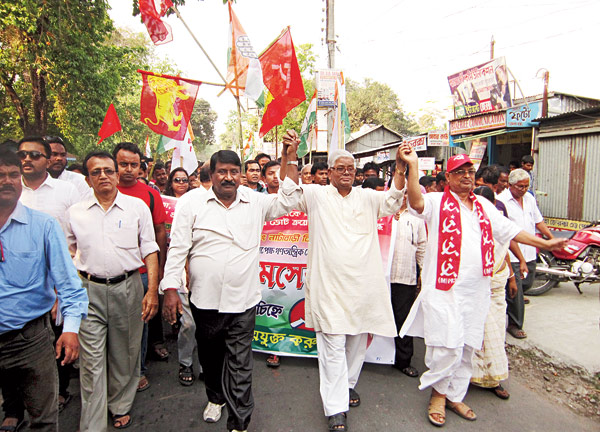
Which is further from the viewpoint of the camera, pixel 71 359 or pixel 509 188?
pixel 509 188

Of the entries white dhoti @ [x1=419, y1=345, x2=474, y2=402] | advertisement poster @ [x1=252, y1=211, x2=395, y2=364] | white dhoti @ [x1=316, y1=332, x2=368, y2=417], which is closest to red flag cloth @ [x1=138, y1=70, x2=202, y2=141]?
advertisement poster @ [x1=252, y1=211, x2=395, y2=364]

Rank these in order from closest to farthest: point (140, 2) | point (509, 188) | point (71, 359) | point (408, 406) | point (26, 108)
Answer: point (71, 359) → point (408, 406) → point (509, 188) → point (140, 2) → point (26, 108)

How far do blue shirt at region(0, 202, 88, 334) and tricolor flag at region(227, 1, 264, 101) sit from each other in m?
4.41

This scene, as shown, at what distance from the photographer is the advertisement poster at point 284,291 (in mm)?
3826

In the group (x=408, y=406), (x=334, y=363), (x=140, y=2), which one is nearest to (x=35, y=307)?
(x=334, y=363)

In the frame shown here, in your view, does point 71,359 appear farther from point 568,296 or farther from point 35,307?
Answer: point 568,296

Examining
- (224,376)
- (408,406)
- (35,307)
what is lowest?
(408,406)

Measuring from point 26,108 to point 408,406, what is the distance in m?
16.7

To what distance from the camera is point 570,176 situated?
850 centimetres

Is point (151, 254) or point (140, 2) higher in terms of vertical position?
point (140, 2)

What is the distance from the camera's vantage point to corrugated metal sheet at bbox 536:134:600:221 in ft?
26.3

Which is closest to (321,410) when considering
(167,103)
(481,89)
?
Result: (167,103)

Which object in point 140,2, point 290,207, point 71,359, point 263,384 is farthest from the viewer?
point 140,2

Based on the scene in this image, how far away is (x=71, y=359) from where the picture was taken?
6.61 ft
